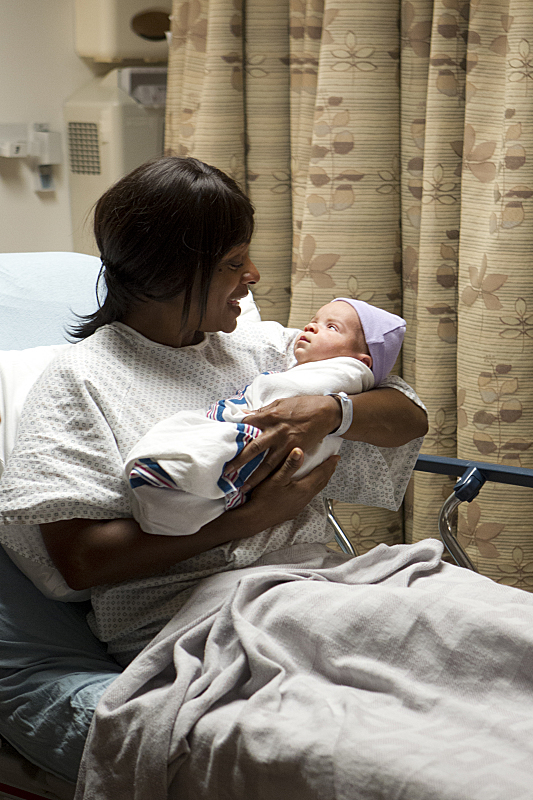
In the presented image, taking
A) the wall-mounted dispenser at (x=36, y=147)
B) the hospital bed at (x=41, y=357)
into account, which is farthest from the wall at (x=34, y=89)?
the hospital bed at (x=41, y=357)

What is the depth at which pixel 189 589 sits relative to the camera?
4.13 ft

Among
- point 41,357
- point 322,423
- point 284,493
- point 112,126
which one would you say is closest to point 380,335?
point 322,423

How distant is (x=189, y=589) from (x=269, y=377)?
1.23ft

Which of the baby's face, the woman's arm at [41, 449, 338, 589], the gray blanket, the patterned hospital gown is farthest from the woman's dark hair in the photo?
the gray blanket

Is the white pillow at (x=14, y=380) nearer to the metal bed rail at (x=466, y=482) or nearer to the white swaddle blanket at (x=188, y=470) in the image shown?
the white swaddle blanket at (x=188, y=470)

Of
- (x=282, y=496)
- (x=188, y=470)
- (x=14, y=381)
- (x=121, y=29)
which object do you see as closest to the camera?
(x=188, y=470)

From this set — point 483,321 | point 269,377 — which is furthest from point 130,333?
point 483,321

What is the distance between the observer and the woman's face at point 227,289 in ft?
4.52

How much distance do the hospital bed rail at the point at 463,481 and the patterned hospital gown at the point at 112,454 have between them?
8.9 inches

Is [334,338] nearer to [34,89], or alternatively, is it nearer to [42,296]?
[42,296]

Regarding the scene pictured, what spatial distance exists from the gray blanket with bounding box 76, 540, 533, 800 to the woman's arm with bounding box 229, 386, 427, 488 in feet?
0.62

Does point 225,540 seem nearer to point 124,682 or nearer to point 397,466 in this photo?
point 124,682

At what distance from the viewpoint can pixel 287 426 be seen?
1.32 m

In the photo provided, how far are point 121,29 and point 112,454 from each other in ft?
6.16
